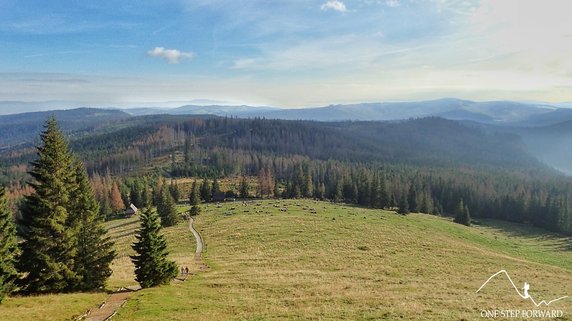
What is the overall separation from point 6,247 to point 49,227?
488 centimetres

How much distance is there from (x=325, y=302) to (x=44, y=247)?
2540cm

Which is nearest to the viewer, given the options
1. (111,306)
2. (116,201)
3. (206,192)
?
(111,306)

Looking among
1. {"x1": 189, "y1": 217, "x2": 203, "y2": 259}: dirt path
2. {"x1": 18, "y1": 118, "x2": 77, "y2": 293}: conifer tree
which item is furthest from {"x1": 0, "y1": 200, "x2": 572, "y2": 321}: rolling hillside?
{"x1": 18, "y1": 118, "x2": 77, "y2": 293}: conifer tree

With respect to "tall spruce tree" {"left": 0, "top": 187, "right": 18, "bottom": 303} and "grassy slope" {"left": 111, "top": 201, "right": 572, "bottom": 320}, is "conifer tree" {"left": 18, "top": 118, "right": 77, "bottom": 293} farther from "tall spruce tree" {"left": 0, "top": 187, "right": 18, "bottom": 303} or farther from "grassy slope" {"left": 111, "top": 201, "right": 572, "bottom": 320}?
"grassy slope" {"left": 111, "top": 201, "right": 572, "bottom": 320}

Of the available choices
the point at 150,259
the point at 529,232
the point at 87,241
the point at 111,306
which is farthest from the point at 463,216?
→ the point at 111,306

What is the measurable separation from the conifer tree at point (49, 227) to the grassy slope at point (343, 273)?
823 centimetres

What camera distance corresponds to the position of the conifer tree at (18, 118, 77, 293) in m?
32.0

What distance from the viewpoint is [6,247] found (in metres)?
28.3

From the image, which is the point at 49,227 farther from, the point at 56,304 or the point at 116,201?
the point at 116,201

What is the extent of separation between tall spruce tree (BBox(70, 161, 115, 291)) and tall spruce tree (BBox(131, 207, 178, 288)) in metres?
2.93

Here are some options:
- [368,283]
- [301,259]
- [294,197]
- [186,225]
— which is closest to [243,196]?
[294,197]

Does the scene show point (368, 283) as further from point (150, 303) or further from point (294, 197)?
point (294, 197)

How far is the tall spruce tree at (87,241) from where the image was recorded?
114 ft

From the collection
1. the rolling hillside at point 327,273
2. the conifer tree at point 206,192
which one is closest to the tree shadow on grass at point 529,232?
the rolling hillside at point 327,273
